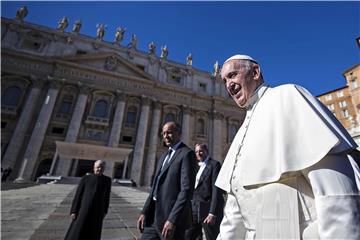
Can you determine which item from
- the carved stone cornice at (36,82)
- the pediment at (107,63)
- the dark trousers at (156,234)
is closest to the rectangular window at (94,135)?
the carved stone cornice at (36,82)

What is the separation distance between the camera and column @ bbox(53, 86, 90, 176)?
1708 centimetres

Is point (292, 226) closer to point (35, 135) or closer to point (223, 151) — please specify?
point (35, 135)

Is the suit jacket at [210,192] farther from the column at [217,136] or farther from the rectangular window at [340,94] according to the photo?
the rectangular window at [340,94]

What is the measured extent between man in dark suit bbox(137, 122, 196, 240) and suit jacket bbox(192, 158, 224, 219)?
0.67m

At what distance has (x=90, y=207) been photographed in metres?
3.08

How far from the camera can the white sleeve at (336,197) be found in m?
0.68

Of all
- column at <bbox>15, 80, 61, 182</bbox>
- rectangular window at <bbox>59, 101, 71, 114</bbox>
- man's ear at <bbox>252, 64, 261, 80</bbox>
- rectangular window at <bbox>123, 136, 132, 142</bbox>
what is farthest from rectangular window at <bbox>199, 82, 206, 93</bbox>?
man's ear at <bbox>252, 64, 261, 80</bbox>

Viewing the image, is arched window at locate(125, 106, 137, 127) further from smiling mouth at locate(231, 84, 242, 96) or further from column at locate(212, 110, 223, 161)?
smiling mouth at locate(231, 84, 242, 96)

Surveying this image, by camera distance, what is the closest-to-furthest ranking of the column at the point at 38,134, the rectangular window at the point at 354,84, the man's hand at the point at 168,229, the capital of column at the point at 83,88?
the man's hand at the point at 168,229
the column at the point at 38,134
the capital of column at the point at 83,88
the rectangular window at the point at 354,84

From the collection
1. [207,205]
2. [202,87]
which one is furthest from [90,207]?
[202,87]

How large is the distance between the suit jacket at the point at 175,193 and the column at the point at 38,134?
18.0m

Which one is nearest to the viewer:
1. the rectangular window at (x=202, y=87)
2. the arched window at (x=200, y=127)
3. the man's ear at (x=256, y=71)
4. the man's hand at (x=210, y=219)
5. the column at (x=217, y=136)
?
the man's ear at (x=256, y=71)

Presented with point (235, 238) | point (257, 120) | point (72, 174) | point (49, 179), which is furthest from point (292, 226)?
point (72, 174)

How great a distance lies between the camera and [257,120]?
1151 millimetres
